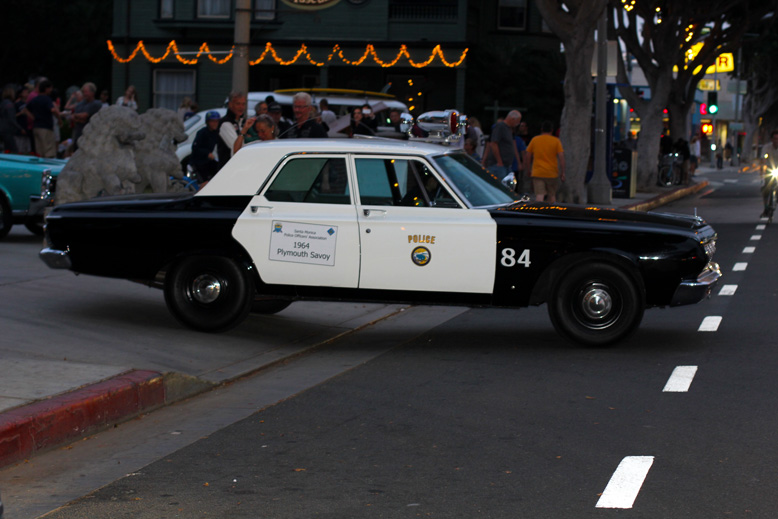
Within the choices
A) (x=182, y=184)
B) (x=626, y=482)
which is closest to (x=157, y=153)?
(x=182, y=184)

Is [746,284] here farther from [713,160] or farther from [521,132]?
[713,160]

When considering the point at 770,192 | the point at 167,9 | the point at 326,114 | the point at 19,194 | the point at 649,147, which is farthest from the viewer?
the point at 167,9

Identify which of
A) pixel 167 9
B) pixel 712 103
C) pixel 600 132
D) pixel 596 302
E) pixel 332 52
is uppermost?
pixel 167 9

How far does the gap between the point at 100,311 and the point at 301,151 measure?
233 cm

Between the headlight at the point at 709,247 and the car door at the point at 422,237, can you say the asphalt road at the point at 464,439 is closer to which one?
the car door at the point at 422,237

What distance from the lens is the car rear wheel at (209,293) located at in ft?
30.9

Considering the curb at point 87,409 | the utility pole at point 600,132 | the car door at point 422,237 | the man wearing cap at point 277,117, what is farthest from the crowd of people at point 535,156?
the curb at point 87,409

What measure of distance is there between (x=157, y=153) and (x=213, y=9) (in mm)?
25170

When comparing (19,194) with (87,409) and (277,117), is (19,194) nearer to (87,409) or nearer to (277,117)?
(277,117)

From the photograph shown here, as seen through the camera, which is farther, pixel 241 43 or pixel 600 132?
pixel 600 132

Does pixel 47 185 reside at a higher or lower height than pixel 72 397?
higher

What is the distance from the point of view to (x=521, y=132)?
26062 mm

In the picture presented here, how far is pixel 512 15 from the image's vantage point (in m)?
41.2

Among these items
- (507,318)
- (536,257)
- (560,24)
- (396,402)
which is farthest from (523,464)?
(560,24)
